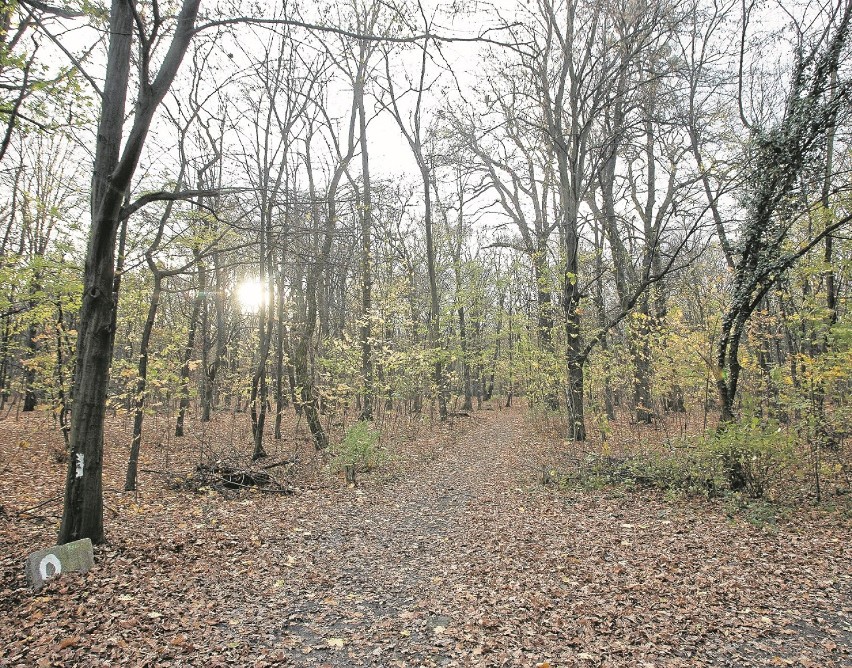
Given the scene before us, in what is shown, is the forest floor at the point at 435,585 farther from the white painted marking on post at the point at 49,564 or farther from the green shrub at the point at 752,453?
the green shrub at the point at 752,453

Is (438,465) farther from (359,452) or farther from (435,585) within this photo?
(435,585)

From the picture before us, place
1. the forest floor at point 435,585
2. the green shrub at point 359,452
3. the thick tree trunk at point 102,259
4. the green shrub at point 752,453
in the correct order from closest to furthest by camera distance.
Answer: the forest floor at point 435,585 < the thick tree trunk at point 102,259 < the green shrub at point 752,453 < the green shrub at point 359,452

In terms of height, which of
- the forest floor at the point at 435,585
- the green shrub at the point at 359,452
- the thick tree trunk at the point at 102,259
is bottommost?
the forest floor at the point at 435,585

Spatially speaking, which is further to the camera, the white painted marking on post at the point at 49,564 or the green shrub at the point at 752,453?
the green shrub at the point at 752,453

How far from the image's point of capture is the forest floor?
10.8 ft

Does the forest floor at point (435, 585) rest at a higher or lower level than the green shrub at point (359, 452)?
lower

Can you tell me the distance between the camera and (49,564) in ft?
13.1

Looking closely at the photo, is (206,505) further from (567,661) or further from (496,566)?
(567,661)

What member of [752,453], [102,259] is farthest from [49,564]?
[752,453]

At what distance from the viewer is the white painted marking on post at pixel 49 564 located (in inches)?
154

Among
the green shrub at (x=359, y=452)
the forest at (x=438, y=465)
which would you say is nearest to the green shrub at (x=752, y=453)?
the forest at (x=438, y=465)

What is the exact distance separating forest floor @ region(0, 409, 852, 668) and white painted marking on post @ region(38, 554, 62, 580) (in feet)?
0.33

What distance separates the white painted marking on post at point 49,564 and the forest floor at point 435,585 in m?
0.10

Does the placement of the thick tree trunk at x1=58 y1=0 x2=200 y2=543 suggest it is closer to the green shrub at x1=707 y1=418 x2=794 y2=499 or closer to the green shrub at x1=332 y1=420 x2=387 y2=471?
the green shrub at x1=332 y1=420 x2=387 y2=471
